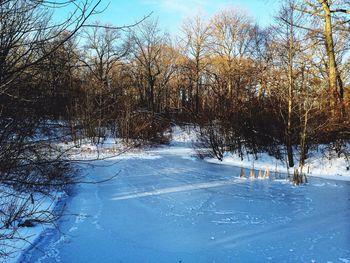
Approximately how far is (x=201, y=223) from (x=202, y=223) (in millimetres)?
20

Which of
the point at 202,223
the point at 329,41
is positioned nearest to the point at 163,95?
the point at 329,41

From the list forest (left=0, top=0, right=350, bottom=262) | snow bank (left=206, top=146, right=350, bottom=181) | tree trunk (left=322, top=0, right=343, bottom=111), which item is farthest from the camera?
tree trunk (left=322, top=0, right=343, bottom=111)

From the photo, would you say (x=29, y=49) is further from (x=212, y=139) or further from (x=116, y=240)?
(x=212, y=139)

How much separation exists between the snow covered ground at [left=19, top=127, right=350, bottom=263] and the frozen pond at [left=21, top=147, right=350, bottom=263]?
0.05ft

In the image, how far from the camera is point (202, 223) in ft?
20.7

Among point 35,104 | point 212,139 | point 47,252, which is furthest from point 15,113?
point 212,139

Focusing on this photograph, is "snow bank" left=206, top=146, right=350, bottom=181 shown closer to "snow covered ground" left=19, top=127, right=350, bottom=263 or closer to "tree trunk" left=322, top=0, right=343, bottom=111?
"snow covered ground" left=19, top=127, right=350, bottom=263

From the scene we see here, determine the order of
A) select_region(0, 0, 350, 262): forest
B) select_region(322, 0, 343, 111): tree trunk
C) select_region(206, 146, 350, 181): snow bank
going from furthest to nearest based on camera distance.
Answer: select_region(322, 0, 343, 111): tree trunk
select_region(206, 146, 350, 181): snow bank
select_region(0, 0, 350, 262): forest

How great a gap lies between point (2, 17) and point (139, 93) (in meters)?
37.6

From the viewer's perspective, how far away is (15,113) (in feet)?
7.29

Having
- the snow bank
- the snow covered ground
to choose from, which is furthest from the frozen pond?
the snow bank

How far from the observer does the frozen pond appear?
495 cm

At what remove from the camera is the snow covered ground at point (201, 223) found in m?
4.95

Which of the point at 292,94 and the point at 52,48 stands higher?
the point at 292,94
